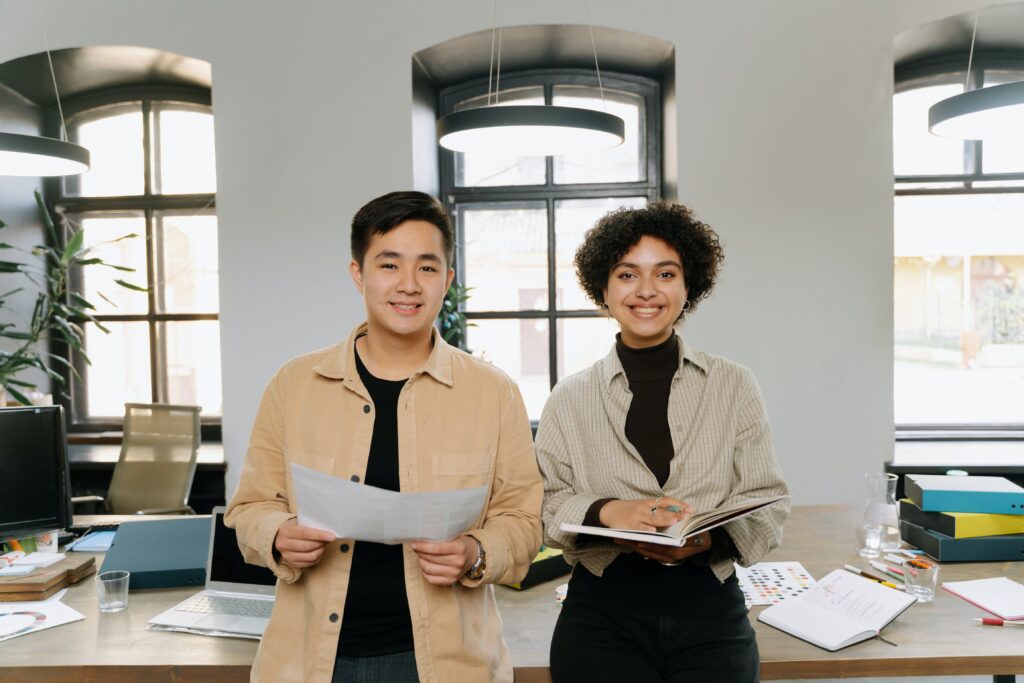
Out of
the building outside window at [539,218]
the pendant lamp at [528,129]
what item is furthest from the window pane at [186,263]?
the pendant lamp at [528,129]

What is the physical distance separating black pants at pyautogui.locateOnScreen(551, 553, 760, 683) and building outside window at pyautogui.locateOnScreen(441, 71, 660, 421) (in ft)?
9.55

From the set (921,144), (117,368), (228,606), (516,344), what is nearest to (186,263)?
(117,368)

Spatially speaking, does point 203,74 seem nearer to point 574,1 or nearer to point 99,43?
point 99,43

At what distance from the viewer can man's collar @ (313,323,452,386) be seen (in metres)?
1.36

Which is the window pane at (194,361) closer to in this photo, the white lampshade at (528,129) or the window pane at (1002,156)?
the white lampshade at (528,129)

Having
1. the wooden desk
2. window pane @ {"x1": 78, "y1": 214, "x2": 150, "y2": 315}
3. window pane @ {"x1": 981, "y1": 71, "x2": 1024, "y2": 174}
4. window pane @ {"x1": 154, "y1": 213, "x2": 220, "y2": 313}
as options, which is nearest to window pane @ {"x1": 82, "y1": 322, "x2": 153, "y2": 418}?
window pane @ {"x1": 78, "y1": 214, "x2": 150, "y2": 315}

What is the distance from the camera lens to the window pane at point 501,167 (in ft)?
14.4

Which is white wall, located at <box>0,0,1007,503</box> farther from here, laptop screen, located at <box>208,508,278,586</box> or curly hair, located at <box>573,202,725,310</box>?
laptop screen, located at <box>208,508,278,586</box>

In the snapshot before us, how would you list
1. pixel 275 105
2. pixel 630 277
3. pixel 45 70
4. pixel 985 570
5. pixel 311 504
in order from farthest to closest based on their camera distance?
pixel 45 70, pixel 275 105, pixel 985 570, pixel 630 277, pixel 311 504

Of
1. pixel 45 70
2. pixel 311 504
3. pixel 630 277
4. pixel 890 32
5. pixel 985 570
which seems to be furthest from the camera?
pixel 45 70

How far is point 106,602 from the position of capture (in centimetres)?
173

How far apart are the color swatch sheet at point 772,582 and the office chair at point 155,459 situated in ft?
9.11

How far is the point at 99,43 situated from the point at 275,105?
1005 millimetres

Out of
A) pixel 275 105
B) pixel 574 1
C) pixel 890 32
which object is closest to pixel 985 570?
pixel 890 32
